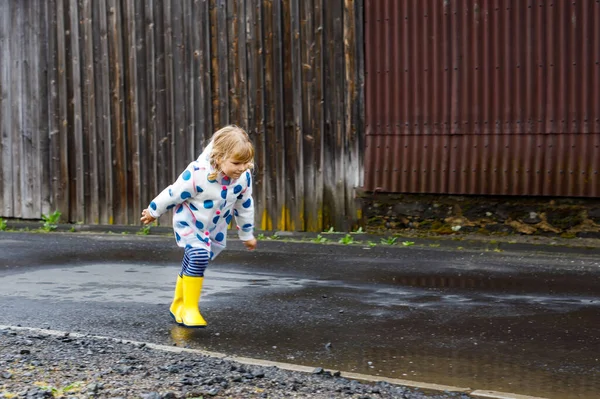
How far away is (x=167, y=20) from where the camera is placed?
13.3m

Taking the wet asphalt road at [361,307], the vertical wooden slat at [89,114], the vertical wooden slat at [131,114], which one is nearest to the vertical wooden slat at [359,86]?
the wet asphalt road at [361,307]

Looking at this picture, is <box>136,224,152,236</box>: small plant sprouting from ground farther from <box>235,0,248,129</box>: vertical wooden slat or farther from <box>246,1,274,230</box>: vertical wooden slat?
<box>235,0,248,129</box>: vertical wooden slat

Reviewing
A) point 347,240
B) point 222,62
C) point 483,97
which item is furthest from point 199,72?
point 483,97

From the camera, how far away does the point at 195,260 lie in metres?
6.85

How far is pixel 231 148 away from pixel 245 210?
0.70m

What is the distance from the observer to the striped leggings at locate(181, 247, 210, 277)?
6.85 meters

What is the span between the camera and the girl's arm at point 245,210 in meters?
7.09

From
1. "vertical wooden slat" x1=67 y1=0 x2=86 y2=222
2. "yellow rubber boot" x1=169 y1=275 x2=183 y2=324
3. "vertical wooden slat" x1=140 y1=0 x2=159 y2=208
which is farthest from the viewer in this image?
"vertical wooden slat" x1=67 y1=0 x2=86 y2=222

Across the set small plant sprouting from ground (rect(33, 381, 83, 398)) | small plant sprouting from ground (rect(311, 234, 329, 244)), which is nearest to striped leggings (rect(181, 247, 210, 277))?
small plant sprouting from ground (rect(33, 381, 83, 398))

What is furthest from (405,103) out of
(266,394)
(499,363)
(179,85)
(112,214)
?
(266,394)

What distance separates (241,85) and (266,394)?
840cm

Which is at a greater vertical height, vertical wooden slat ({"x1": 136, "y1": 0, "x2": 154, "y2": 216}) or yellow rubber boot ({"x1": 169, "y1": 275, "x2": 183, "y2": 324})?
vertical wooden slat ({"x1": 136, "y1": 0, "x2": 154, "y2": 216})

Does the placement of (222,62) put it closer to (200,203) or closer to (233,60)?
(233,60)

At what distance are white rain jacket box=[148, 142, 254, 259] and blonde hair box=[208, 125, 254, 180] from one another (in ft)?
0.33
